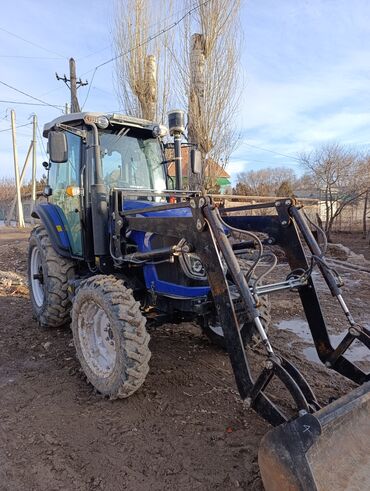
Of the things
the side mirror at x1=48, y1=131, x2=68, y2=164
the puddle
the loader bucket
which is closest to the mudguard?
the side mirror at x1=48, y1=131, x2=68, y2=164

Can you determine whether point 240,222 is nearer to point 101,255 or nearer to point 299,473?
point 101,255

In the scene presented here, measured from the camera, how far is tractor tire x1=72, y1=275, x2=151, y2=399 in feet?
9.71

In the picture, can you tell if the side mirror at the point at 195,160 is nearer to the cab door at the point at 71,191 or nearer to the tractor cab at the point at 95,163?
the tractor cab at the point at 95,163

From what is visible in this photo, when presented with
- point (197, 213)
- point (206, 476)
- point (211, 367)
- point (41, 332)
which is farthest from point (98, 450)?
point (41, 332)

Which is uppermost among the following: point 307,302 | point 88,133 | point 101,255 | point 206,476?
point 88,133

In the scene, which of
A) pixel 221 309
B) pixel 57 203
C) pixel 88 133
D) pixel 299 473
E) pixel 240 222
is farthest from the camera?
pixel 57 203

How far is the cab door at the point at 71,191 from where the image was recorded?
4.12 m

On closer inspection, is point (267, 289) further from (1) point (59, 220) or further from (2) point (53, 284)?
(1) point (59, 220)

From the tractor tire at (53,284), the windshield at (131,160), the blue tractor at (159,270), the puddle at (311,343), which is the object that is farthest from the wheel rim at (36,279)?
the puddle at (311,343)

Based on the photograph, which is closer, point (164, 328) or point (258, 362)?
point (258, 362)

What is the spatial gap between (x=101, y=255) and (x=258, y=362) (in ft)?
6.20

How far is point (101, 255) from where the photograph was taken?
12.8 ft

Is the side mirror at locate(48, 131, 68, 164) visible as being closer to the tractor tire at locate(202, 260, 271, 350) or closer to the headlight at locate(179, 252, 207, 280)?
the headlight at locate(179, 252, 207, 280)

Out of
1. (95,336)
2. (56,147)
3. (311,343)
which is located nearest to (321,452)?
(95,336)
